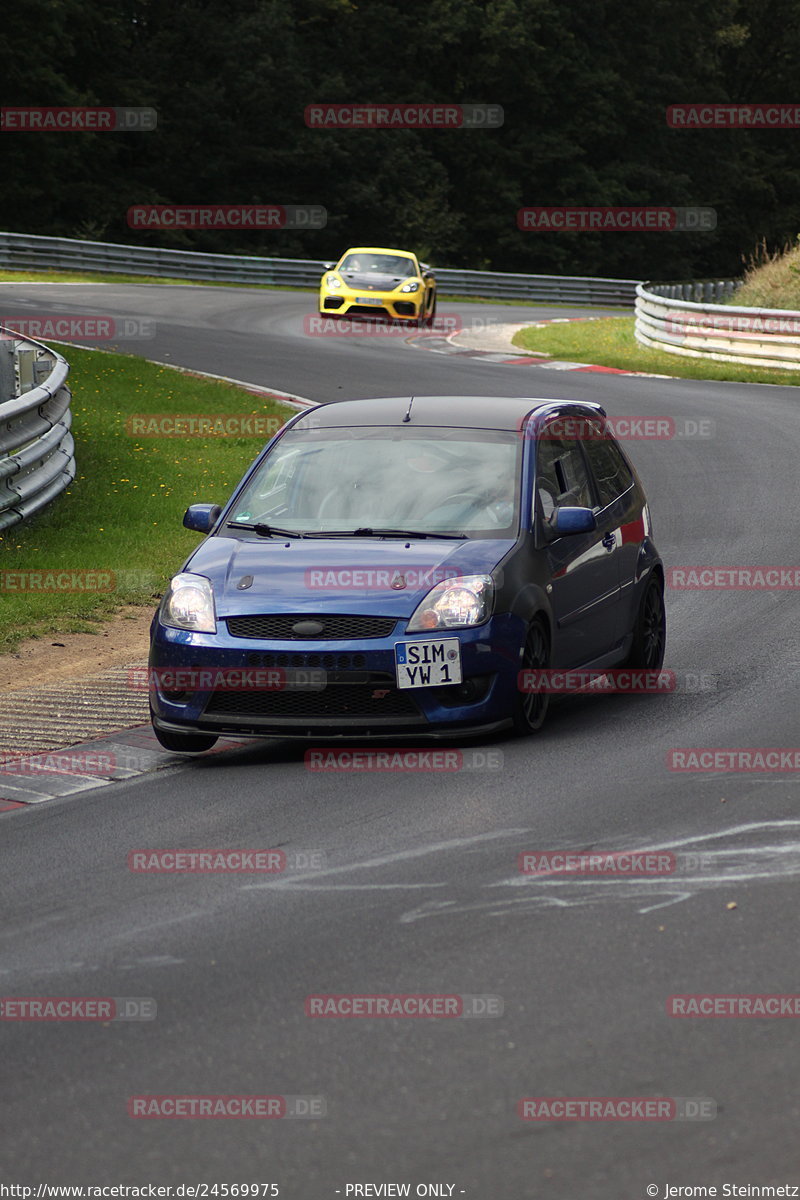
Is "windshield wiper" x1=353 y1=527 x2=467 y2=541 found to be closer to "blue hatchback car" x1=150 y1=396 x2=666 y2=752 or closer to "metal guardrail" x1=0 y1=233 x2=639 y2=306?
"blue hatchback car" x1=150 y1=396 x2=666 y2=752

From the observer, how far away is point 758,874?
6.53 meters

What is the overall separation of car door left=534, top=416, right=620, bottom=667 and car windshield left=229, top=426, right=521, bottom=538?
252 millimetres

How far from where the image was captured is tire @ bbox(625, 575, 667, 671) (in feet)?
34.1

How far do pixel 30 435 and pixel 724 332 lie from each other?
60.5 feet

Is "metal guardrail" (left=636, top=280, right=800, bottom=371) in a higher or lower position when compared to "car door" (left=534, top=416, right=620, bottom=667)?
lower

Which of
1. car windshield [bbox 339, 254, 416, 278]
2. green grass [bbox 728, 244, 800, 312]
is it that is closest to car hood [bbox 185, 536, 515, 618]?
green grass [bbox 728, 244, 800, 312]

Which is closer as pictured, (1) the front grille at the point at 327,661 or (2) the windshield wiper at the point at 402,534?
(1) the front grille at the point at 327,661

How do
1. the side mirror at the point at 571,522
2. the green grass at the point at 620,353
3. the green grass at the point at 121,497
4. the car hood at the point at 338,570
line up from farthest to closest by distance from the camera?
1. the green grass at the point at 620,353
2. the green grass at the point at 121,497
3. the side mirror at the point at 571,522
4. the car hood at the point at 338,570

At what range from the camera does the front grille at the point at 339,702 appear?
8453mm

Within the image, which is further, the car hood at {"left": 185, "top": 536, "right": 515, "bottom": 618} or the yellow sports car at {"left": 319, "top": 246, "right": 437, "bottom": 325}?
the yellow sports car at {"left": 319, "top": 246, "right": 437, "bottom": 325}

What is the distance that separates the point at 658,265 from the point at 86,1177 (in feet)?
225

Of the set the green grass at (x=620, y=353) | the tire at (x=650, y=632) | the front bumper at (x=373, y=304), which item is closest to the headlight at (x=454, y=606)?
the tire at (x=650, y=632)

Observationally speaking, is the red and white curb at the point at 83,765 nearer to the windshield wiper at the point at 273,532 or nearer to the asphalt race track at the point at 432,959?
the asphalt race track at the point at 432,959

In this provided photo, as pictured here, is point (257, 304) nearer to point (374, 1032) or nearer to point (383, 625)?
point (383, 625)
